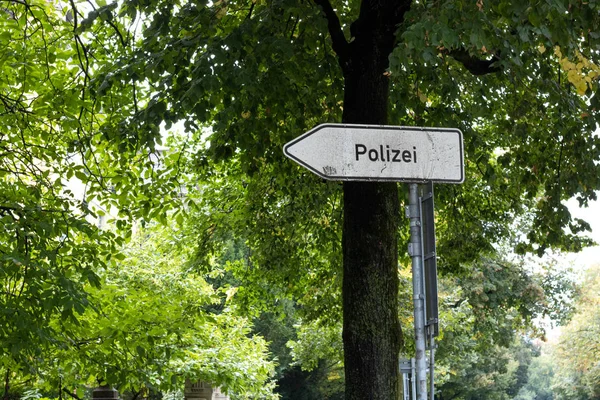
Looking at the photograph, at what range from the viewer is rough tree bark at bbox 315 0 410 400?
6426 millimetres

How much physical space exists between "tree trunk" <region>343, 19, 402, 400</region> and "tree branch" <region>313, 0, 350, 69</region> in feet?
2.64

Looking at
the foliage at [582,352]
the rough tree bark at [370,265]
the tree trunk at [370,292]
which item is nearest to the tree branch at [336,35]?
the rough tree bark at [370,265]

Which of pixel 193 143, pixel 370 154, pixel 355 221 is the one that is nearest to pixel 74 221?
pixel 355 221

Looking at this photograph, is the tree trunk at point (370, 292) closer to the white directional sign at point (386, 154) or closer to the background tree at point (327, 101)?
the background tree at point (327, 101)

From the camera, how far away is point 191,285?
2341 cm

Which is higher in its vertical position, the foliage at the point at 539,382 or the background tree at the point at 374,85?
the foliage at the point at 539,382

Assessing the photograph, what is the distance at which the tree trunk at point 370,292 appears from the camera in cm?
641

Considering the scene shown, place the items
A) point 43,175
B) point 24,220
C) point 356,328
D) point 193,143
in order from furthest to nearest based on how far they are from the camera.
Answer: point 193,143 → point 43,175 → point 24,220 → point 356,328

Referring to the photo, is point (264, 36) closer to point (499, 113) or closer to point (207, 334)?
point (499, 113)

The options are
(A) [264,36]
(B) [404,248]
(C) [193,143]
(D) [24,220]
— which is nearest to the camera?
(A) [264,36]

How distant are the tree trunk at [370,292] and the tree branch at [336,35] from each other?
804 mm

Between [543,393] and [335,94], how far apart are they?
9063 centimetres

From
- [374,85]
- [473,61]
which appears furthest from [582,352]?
[374,85]

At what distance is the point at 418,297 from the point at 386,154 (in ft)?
2.44
